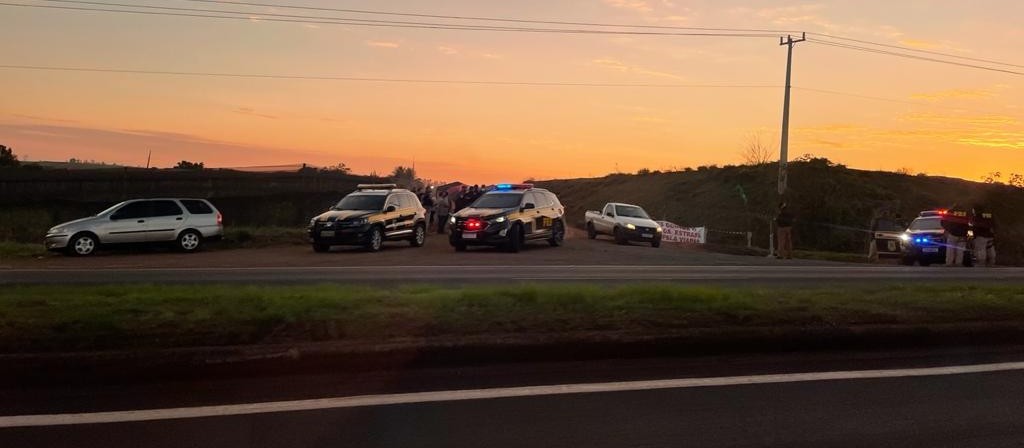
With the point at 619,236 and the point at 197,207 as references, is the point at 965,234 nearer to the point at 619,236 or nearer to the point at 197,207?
the point at 619,236

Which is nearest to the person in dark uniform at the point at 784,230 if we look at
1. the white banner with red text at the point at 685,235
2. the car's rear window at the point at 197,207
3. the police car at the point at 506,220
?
the police car at the point at 506,220

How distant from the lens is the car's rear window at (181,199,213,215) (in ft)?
79.0

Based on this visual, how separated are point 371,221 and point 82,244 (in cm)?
775

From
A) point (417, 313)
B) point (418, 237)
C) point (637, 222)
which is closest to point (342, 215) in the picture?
point (418, 237)

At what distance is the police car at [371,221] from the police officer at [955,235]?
15585 mm

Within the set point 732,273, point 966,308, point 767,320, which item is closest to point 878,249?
point 732,273

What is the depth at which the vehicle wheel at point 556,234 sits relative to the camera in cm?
2488

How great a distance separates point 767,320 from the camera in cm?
795

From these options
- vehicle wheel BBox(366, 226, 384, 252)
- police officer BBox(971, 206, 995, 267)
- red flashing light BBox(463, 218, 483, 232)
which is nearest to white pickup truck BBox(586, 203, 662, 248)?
red flashing light BBox(463, 218, 483, 232)

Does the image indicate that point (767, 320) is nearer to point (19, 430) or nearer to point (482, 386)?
point (482, 386)

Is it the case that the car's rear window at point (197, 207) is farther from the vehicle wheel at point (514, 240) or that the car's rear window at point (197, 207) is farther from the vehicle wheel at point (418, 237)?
the vehicle wheel at point (514, 240)

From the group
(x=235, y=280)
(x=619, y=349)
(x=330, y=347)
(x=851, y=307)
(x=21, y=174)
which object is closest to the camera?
(x=330, y=347)

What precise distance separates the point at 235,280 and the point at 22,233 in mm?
23088

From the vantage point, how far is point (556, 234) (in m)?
25.0
